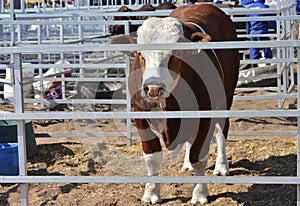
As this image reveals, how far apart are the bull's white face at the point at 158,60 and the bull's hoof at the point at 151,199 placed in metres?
0.94

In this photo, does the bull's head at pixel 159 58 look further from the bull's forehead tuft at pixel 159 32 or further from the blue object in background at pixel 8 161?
the blue object in background at pixel 8 161

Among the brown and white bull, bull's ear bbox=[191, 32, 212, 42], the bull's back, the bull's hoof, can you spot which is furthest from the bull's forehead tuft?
the bull's hoof

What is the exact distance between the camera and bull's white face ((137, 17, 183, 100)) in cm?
388

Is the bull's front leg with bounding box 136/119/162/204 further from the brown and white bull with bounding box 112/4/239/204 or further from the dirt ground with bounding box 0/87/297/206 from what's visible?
the dirt ground with bounding box 0/87/297/206

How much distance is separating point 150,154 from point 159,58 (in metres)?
0.98

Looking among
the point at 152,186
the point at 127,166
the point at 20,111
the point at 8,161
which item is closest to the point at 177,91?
the point at 152,186

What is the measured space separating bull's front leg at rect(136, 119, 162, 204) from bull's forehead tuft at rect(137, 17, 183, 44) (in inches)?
28.1

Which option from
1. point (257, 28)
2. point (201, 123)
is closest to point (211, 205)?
point (201, 123)

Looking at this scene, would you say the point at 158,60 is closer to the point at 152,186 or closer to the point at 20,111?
the point at 20,111

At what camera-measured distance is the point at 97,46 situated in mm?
3598

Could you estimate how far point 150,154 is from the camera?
4.86 m

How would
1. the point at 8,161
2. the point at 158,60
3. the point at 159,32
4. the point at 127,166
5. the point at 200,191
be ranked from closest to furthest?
the point at 158,60, the point at 159,32, the point at 200,191, the point at 8,161, the point at 127,166

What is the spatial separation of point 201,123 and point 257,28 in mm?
5013

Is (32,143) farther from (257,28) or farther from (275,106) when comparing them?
(257,28)
